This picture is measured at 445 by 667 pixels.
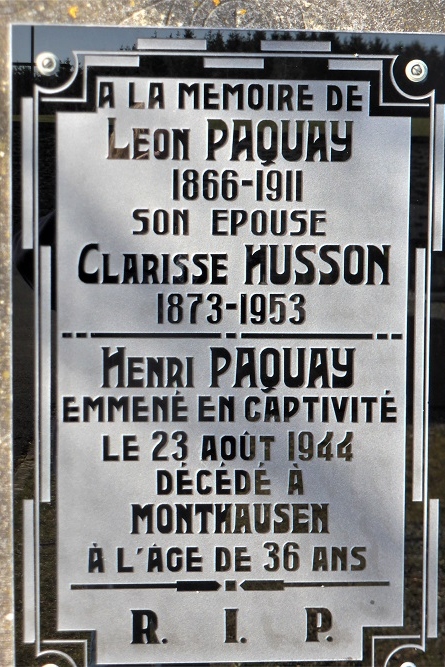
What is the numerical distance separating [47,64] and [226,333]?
1096 mm

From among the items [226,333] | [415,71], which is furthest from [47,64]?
[415,71]

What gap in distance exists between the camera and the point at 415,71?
10.2ft

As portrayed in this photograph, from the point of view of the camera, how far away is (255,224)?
10.0 feet

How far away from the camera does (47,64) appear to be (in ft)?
9.95

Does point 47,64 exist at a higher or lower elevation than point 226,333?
higher

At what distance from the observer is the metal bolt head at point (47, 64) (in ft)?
9.95

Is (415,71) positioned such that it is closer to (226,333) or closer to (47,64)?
(226,333)

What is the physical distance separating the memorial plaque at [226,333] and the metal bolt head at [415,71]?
0.04 feet

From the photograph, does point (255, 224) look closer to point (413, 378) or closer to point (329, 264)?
point (329, 264)

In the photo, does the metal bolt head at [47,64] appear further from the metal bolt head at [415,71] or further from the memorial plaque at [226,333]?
the metal bolt head at [415,71]

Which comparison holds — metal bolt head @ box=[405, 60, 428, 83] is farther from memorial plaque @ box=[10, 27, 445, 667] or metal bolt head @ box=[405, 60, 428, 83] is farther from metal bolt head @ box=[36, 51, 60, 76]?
metal bolt head @ box=[36, 51, 60, 76]

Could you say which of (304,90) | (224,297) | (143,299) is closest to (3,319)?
(143,299)

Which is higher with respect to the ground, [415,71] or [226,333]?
[415,71]

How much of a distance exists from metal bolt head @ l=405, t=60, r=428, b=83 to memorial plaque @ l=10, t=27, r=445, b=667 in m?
0.01
